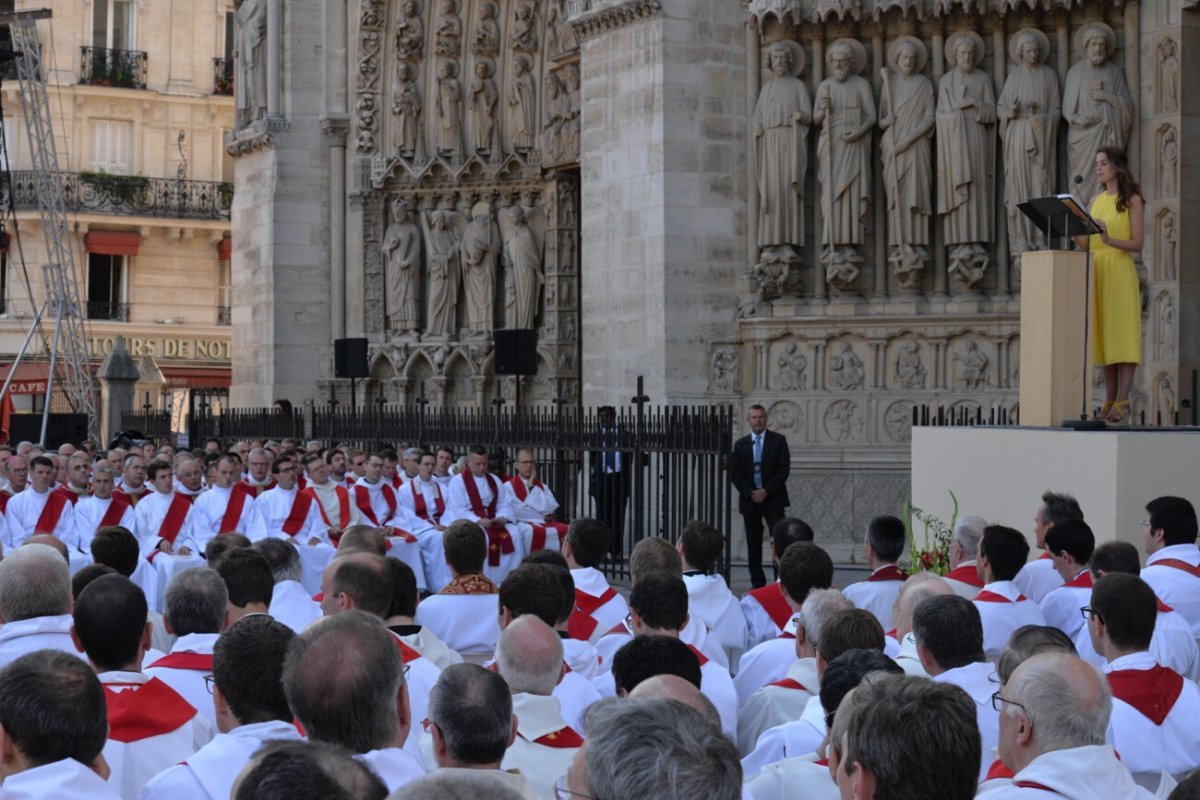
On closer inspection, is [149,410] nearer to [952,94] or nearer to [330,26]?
[330,26]

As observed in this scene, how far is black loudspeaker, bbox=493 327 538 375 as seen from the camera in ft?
64.7

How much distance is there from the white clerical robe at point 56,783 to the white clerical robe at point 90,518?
9749 mm

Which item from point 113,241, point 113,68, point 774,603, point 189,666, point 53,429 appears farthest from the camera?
point 113,68

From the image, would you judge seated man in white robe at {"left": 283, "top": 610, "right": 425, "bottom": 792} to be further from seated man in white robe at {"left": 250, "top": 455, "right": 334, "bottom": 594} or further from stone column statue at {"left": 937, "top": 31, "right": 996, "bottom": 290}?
stone column statue at {"left": 937, "top": 31, "right": 996, "bottom": 290}

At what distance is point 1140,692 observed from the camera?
568 cm

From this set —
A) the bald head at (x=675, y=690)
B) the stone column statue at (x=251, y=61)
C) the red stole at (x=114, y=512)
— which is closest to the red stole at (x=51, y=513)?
the red stole at (x=114, y=512)

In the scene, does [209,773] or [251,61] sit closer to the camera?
[209,773]

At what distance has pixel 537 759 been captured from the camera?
510cm

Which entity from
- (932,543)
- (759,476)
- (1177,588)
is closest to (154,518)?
(759,476)

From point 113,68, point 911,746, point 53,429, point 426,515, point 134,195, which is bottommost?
point 426,515

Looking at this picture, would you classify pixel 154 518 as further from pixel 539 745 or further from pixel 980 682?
pixel 980 682

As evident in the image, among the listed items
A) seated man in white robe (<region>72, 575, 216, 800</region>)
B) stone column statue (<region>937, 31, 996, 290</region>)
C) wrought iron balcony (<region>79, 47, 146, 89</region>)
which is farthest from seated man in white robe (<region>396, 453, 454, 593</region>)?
wrought iron balcony (<region>79, 47, 146, 89</region>)

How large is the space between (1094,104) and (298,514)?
8.26 metres

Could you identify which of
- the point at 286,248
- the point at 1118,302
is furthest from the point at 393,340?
the point at 1118,302
